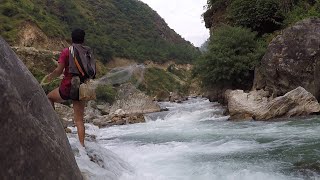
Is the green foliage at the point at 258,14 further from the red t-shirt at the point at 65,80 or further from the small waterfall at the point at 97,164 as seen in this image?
the red t-shirt at the point at 65,80

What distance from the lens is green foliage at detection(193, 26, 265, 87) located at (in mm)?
20688

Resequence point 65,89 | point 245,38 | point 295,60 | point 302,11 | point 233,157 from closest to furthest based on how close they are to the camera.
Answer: point 65,89 → point 233,157 → point 295,60 → point 302,11 → point 245,38

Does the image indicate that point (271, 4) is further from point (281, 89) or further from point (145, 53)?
point (145, 53)

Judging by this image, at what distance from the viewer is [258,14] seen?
23.2 metres

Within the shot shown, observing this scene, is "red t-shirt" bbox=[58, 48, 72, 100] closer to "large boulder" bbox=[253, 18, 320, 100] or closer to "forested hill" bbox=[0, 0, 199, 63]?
"large boulder" bbox=[253, 18, 320, 100]

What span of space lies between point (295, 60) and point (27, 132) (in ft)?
50.6

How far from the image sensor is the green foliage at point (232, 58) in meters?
20.7

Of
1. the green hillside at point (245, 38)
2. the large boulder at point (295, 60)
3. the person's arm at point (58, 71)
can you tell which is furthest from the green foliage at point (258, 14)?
the person's arm at point (58, 71)

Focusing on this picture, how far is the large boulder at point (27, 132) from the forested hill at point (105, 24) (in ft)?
160

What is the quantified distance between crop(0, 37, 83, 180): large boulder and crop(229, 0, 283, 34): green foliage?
69.4ft

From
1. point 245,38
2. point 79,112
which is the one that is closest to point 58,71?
point 79,112

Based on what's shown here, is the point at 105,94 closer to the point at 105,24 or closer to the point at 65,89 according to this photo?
the point at 65,89

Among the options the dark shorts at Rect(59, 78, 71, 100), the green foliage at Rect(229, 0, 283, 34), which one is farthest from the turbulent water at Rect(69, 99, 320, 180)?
the green foliage at Rect(229, 0, 283, 34)

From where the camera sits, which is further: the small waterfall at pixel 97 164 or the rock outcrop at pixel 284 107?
the rock outcrop at pixel 284 107
